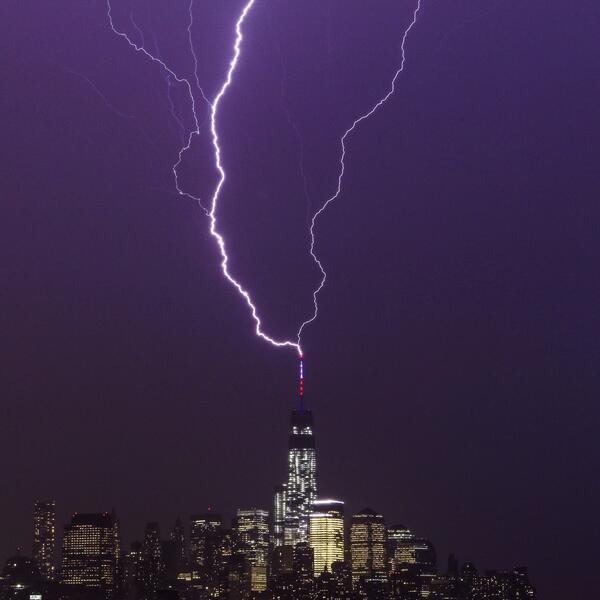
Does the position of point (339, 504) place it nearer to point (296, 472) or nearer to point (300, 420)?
point (296, 472)

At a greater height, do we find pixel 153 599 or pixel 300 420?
pixel 300 420

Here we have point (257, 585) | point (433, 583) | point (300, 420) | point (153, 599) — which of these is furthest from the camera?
point (300, 420)

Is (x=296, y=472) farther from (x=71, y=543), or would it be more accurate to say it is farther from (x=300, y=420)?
(x=71, y=543)

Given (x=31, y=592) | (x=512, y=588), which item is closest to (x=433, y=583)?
(x=512, y=588)

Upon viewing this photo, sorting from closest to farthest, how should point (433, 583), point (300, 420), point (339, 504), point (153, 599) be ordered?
1. point (153, 599)
2. point (433, 583)
3. point (339, 504)
4. point (300, 420)

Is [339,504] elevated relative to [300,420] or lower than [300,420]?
lower

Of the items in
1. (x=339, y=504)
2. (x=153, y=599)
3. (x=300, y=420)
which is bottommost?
(x=153, y=599)

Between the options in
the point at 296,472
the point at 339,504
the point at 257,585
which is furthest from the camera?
the point at 296,472

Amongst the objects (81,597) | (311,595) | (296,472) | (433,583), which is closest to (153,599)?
(81,597)

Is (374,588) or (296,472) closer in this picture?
(374,588)
